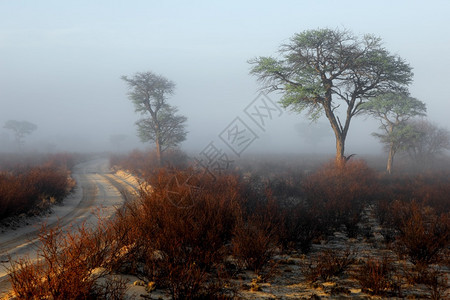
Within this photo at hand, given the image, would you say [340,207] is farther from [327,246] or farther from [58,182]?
[58,182]

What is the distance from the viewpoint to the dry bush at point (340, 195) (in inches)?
274

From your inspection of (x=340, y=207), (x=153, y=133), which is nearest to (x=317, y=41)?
(x=340, y=207)

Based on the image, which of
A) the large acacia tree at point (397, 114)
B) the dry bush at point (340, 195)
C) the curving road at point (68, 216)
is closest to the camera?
the curving road at point (68, 216)

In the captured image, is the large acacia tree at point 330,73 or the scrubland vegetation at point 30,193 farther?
the large acacia tree at point 330,73

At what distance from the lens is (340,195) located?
9297 millimetres

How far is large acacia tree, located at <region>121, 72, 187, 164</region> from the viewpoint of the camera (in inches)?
973

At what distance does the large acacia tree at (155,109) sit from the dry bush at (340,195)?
16474mm

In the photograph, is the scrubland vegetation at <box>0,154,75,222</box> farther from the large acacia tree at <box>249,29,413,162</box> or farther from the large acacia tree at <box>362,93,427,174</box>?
the large acacia tree at <box>362,93,427,174</box>

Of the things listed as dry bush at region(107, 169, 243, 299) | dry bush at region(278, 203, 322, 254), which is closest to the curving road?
dry bush at region(107, 169, 243, 299)

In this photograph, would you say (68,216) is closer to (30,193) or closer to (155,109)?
(30,193)

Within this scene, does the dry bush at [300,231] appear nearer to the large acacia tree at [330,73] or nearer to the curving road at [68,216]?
the curving road at [68,216]

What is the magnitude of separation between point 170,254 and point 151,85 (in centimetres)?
2348

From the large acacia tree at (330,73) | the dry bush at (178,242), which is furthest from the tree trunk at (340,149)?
the dry bush at (178,242)

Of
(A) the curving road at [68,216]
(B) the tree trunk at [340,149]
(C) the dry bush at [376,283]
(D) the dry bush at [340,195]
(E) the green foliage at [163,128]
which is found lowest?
(A) the curving road at [68,216]
